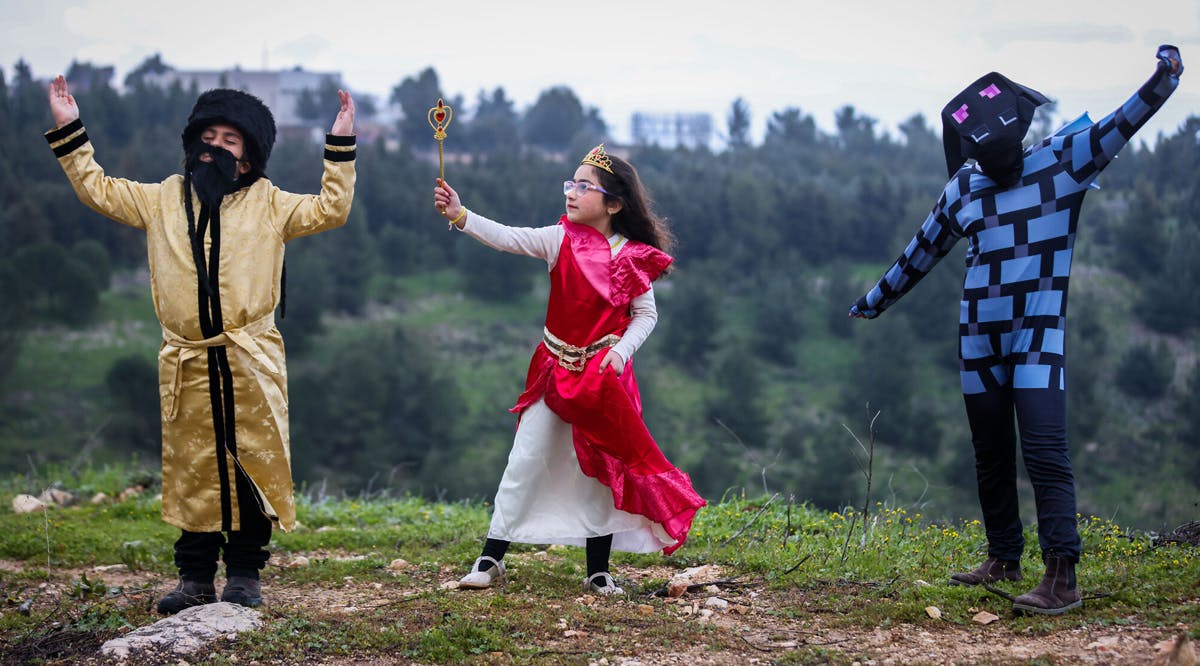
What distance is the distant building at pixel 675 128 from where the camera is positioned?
82.5 meters

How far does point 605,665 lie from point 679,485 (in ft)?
3.74

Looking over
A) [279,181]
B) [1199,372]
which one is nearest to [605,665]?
[1199,372]

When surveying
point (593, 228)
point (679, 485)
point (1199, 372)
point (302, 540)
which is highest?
point (593, 228)

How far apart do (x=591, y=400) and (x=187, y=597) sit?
1.76 m

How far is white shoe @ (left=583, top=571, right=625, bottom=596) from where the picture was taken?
15.3 ft

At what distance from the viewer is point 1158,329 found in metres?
36.7

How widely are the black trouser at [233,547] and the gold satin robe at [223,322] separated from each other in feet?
0.21

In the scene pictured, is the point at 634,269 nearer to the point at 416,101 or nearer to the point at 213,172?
the point at 213,172

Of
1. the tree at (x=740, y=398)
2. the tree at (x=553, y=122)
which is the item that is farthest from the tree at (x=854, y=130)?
the tree at (x=740, y=398)

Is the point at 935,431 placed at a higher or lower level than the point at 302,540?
lower

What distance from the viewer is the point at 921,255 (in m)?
4.67

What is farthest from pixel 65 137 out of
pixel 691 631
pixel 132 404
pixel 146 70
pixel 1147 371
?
pixel 146 70

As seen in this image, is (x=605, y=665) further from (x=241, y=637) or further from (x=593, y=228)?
(x=593, y=228)

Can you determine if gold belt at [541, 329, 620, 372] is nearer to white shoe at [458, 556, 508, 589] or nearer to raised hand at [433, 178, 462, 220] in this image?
raised hand at [433, 178, 462, 220]
